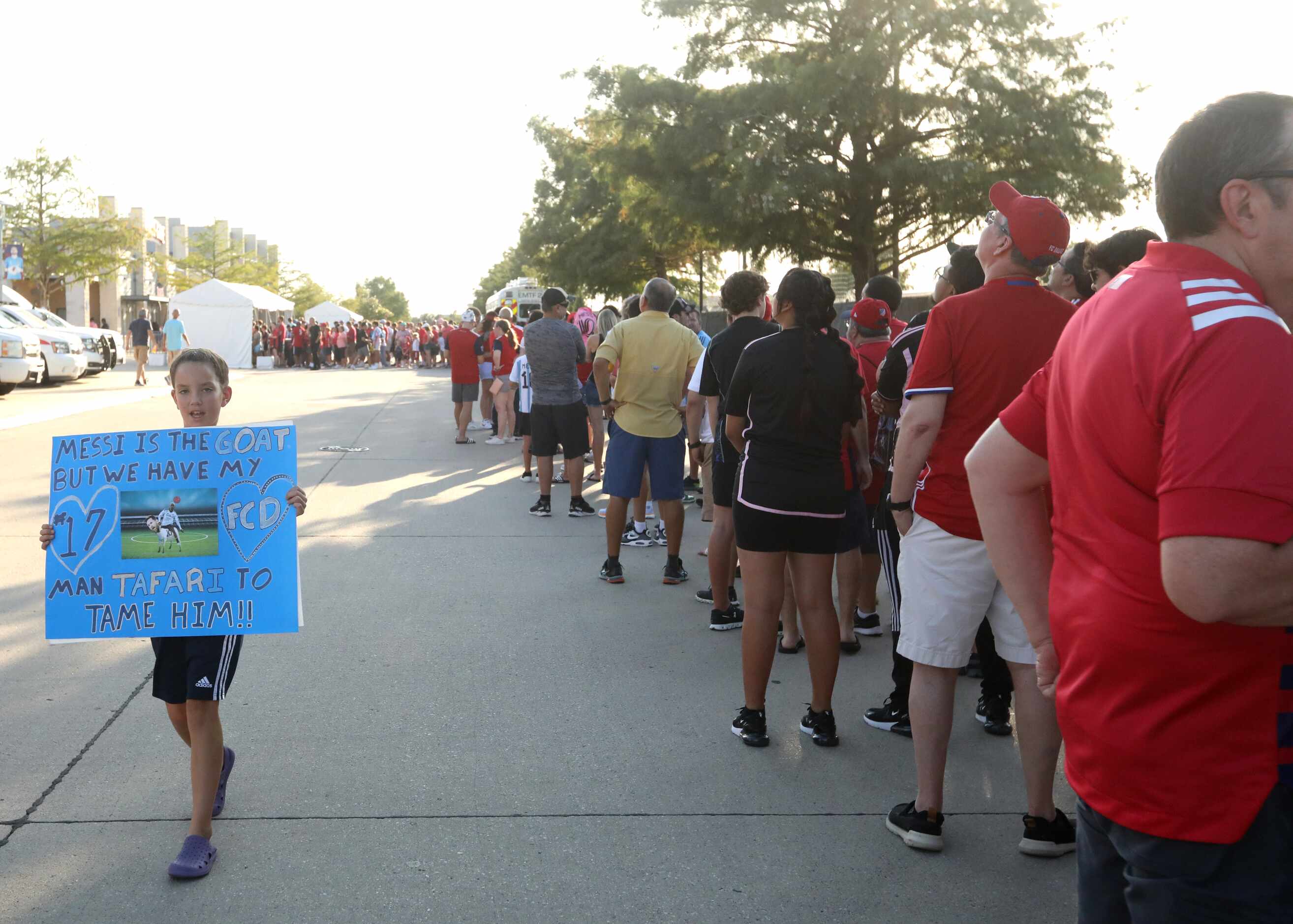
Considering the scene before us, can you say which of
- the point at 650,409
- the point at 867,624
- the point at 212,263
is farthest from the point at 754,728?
the point at 212,263

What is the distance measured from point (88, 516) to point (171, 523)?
0.25 meters

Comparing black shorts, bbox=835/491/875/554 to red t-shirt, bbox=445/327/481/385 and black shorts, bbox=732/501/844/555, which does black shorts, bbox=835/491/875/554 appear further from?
red t-shirt, bbox=445/327/481/385

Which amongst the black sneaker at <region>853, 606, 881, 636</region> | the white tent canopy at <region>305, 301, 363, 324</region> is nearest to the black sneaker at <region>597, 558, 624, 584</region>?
the black sneaker at <region>853, 606, 881, 636</region>

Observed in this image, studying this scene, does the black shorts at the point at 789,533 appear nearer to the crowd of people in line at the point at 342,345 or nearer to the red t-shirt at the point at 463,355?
the red t-shirt at the point at 463,355

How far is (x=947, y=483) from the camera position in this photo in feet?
11.9

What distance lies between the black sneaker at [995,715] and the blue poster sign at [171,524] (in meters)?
2.84

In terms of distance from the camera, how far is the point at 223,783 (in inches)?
154

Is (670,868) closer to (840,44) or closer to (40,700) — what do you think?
(40,700)

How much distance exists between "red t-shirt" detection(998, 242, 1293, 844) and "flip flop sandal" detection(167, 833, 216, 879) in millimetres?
2658

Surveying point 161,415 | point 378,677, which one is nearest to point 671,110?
point 161,415

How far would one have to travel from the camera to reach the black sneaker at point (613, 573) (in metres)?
7.58

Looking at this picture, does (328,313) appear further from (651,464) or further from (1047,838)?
(1047,838)

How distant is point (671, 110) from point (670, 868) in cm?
2285

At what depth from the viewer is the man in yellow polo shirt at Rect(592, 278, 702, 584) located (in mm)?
7543
